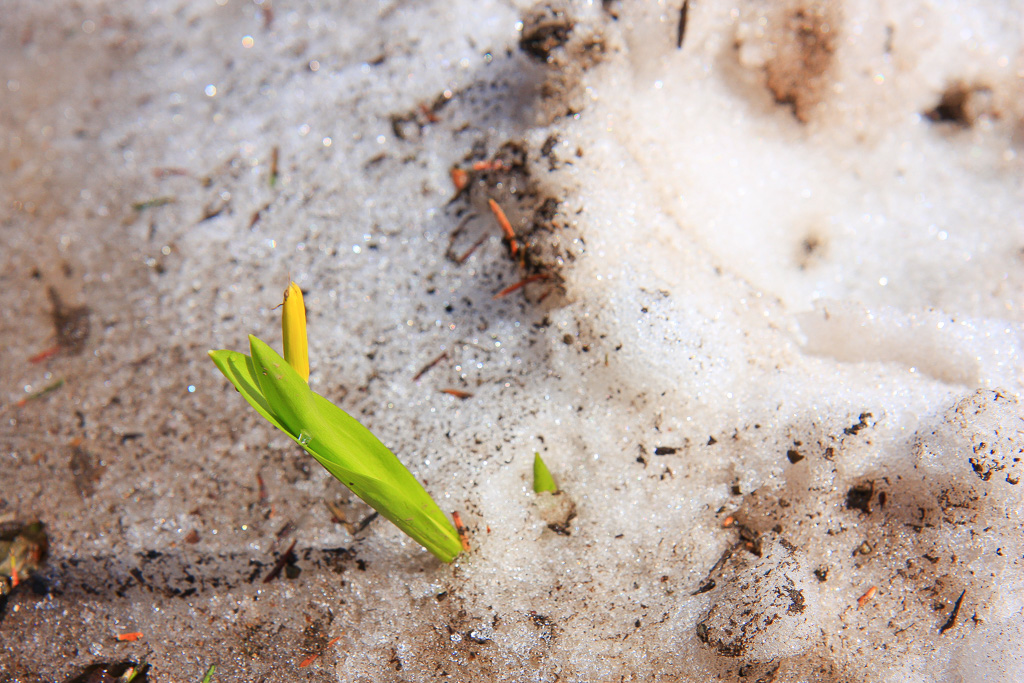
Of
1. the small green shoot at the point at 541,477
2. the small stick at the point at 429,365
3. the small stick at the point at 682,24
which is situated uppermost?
the small stick at the point at 682,24

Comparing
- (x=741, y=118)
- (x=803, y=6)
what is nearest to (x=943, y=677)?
(x=741, y=118)

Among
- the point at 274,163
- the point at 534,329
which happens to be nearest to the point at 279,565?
the point at 534,329

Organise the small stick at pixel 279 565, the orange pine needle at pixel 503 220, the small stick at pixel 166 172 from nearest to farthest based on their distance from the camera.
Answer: the small stick at pixel 279 565 → the orange pine needle at pixel 503 220 → the small stick at pixel 166 172

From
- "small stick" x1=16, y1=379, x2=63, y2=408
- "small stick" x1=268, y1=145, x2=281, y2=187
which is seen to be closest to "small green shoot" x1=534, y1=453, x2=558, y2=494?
"small stick" x1=268, y1=145, x2=281, y2=187

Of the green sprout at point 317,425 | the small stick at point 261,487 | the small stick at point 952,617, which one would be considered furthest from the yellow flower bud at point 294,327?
the small stick at point 952,617

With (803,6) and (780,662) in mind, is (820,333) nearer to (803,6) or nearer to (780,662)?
(780,662)

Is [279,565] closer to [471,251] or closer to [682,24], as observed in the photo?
[471,251]

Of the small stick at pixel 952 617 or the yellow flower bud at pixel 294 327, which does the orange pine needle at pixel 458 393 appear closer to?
the yellow flower bud at pixel 294 327

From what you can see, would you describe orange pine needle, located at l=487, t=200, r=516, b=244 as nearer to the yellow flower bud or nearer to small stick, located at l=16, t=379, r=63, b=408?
the yellow flower bud
